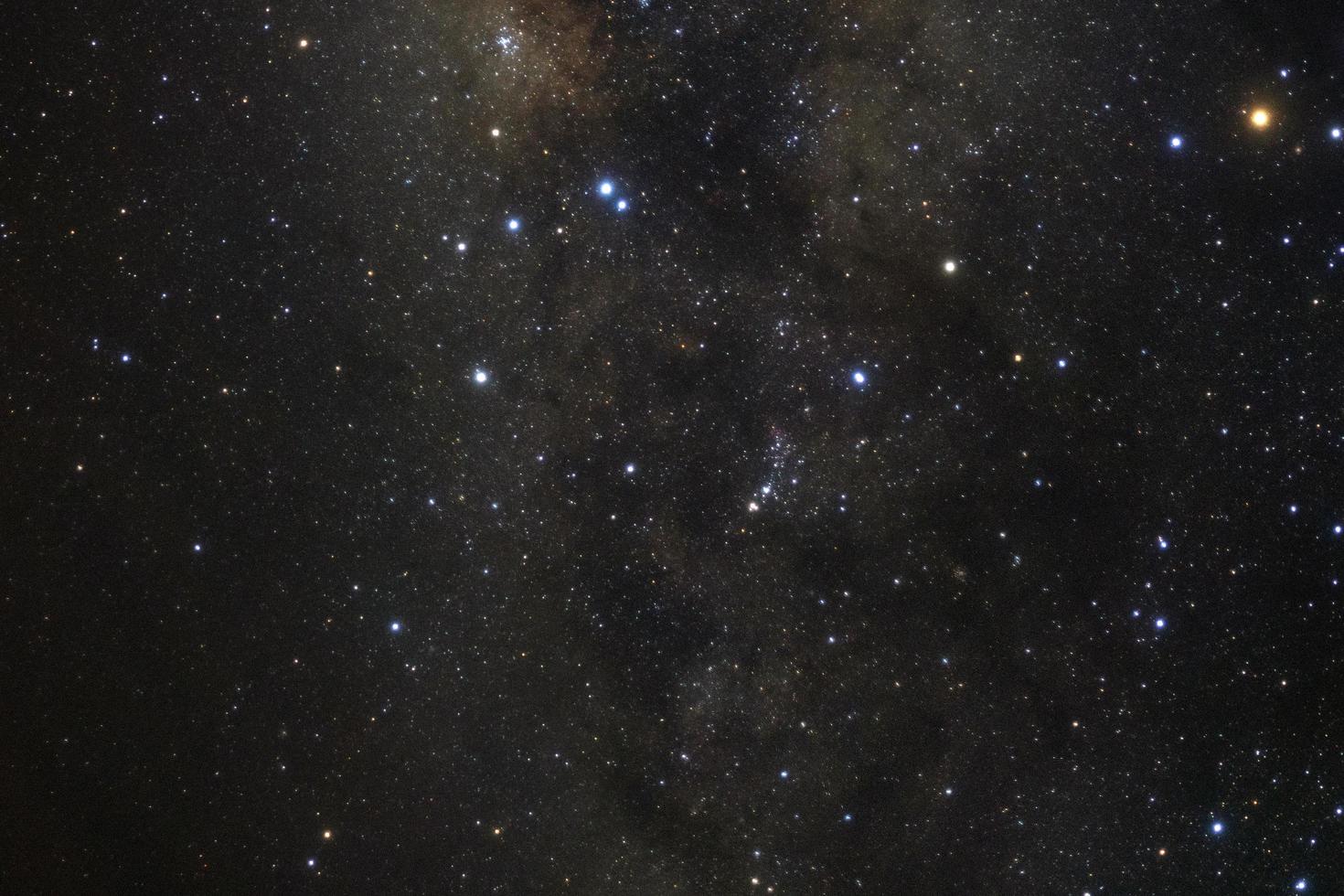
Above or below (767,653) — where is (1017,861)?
below

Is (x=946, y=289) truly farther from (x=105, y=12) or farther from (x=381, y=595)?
(x=105, y=12)

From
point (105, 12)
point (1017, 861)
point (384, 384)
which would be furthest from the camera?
point (1017, 861)

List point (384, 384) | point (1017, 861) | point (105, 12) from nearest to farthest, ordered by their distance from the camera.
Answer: point (105, 12), point (384, 384), point (1017, 861)

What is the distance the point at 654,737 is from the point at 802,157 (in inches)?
88.4

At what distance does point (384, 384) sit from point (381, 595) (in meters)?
0.79

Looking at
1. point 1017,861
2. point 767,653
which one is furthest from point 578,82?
point 1017,861

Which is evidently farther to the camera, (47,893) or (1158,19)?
(47,893)

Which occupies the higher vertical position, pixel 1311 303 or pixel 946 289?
pixel 946 289

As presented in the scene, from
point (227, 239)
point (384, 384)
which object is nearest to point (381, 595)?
point (384, 384)

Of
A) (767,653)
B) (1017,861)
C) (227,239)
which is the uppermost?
(227,239)

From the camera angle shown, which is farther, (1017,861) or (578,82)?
(1017,861)

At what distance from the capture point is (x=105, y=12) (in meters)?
2.54

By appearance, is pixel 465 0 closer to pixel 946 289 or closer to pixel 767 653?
pixel 946 289

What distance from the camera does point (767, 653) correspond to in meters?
2.85
